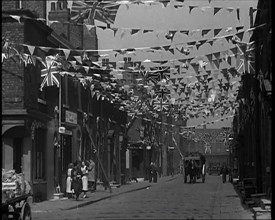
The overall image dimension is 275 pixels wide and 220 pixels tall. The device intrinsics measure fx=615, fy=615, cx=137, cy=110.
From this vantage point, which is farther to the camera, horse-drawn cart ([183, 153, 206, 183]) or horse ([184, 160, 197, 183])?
horse-drawn cart ([183, 153, 206, 183])

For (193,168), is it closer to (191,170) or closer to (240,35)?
(191,170)

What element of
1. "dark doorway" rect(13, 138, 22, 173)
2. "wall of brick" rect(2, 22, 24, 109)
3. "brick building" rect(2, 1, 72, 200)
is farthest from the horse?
"wall of brick" rect(2, 22, 24, 109)

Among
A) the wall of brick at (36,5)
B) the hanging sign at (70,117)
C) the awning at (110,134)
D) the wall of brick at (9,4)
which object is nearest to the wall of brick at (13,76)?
the wall of brick at (9,4)

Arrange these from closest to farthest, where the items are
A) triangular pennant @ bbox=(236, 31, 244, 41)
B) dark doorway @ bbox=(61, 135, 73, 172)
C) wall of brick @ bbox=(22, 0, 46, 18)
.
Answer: triangular pennant @ bbox=(236, 31, 244, 41) < wall of brick @ bbox=(22, 0, 46, 18) < dark doorway @ bbox=(61, 135, 73, 172)

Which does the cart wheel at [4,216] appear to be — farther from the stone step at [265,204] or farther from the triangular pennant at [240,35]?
the triangular pennant at [240,35]

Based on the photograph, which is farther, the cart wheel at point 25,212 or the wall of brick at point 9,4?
the wall of brick at point 9,4

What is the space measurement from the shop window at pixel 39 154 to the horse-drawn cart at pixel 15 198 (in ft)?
28.1

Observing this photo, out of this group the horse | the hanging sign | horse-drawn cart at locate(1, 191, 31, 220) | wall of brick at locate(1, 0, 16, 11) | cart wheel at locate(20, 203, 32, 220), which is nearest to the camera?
horse-drawn cart at locate(1, 191, 31, 220)

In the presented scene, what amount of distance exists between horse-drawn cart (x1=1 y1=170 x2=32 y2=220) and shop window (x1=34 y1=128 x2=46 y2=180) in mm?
8553

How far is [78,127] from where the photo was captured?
34125mm

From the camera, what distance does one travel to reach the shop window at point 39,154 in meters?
26.2

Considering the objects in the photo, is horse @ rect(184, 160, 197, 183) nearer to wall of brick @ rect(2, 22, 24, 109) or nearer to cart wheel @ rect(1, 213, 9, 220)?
wall of brick @ rect(2, 22, 24, 109)

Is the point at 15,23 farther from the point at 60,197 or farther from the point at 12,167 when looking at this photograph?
the point at 60,197

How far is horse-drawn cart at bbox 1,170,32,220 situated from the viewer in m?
14.4
